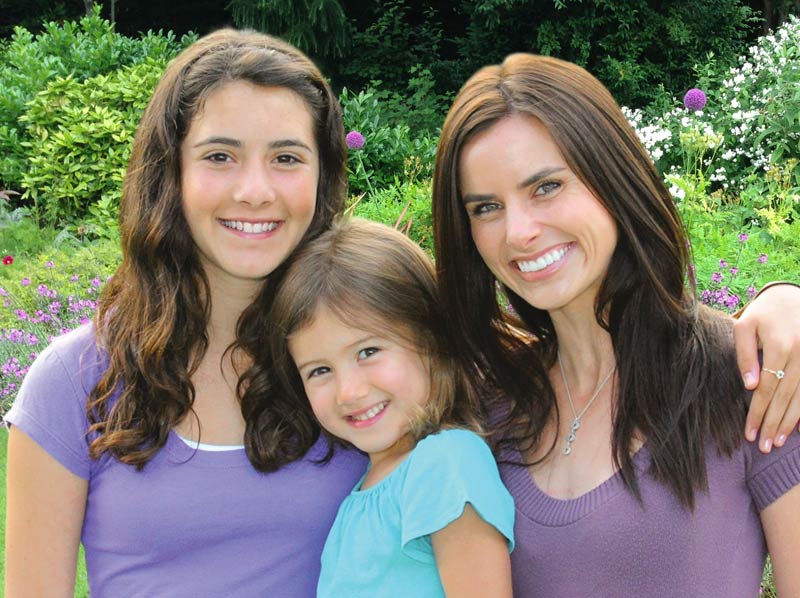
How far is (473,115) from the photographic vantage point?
200cm

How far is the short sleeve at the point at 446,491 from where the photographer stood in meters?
1.85

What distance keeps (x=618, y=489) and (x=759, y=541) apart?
30cm

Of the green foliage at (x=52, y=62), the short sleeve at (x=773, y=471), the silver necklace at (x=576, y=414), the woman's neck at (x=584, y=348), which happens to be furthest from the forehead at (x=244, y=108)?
the green foliage at (x=52, y=62)

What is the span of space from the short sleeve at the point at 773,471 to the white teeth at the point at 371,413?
0.77 meters

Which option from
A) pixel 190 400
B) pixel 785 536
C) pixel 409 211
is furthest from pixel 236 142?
pixel 409 211

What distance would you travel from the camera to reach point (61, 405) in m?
2.05

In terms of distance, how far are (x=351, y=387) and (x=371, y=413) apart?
0.08 m

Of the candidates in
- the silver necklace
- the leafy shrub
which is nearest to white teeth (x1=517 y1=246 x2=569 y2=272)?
the silver necklace

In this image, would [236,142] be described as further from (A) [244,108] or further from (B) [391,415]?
(B) [391,415]

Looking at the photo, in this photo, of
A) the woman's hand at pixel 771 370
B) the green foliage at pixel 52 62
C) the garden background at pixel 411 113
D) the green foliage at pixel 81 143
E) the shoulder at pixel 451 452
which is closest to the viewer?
the woman's hand at pixel 771 370

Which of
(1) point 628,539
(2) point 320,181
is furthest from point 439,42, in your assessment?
(1) point 628,539

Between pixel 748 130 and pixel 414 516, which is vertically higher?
pixel 414 516

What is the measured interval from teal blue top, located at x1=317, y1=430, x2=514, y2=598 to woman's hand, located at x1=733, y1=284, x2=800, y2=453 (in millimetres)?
518

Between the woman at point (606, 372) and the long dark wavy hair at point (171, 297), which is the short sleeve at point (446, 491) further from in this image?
the long dark wavy hair at point (171, 297)
